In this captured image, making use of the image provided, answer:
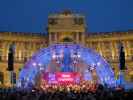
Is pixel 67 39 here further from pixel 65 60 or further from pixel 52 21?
pixel 65 60

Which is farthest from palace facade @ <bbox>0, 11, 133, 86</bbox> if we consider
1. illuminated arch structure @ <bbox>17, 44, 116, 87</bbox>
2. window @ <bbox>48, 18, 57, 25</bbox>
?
illuminated arch structure @ <bbox>17, 44, 116, 87</bbox>

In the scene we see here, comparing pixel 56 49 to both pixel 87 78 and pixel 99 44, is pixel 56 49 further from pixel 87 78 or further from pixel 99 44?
pixel 99 44

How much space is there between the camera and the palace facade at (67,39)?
109 m

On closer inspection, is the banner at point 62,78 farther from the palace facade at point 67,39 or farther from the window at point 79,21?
the window at point 79,21

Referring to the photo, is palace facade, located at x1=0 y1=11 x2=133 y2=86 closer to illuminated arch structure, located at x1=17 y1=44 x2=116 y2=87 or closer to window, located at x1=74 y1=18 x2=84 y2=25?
window, located at x1=74 y1=18 x2=84 y2=25

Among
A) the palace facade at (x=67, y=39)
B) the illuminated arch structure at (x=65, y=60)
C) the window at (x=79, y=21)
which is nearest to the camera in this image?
the illuminated arch structure at (x=65, y=60)

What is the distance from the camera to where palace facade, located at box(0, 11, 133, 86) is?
10906 cm

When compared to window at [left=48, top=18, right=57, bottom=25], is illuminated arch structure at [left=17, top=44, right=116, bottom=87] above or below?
below

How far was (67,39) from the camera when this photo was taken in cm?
11088

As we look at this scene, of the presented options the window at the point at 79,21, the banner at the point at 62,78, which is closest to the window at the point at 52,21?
the window at the point at 79,21

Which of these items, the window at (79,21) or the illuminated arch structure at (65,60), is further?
the window at (79,21)

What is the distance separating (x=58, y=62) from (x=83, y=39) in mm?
33002

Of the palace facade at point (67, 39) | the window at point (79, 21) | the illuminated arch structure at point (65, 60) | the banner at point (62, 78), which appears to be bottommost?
the banner at point (62, 78)

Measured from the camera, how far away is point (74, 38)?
111 m
